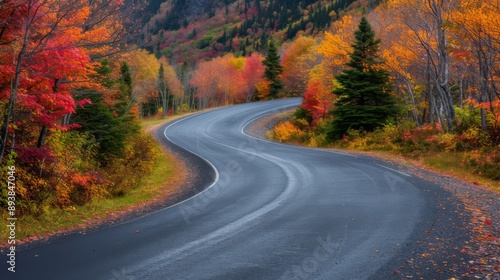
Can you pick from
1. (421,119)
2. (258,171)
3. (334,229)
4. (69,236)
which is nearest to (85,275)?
(69,236)

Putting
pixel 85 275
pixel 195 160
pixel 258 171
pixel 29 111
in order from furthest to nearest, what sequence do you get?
1. pixel 195 160
2. pixel 258 171
3. pixel 29 111
4. pixel 85 275

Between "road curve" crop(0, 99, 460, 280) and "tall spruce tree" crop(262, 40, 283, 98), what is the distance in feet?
166

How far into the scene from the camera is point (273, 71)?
212 feet

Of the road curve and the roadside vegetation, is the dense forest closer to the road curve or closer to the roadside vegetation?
the roadside vegetation

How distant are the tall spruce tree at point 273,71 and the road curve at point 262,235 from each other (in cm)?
5065

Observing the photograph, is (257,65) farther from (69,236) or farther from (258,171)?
(69,236)

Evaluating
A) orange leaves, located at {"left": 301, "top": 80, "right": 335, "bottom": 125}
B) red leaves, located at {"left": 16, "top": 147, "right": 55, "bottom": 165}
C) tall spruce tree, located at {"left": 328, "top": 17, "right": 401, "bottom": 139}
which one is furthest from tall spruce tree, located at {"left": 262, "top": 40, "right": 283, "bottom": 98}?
red leaves, located at {"left": 16, "top": 147, "right": 55, "bottom": 165}

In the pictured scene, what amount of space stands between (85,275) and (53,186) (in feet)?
16.6

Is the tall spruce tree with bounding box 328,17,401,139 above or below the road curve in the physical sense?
above

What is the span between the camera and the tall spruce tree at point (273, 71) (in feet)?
211

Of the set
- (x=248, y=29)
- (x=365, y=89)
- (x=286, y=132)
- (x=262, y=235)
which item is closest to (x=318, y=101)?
(x=286, y=132)

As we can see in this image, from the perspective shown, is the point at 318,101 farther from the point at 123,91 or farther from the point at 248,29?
the point at 248,29

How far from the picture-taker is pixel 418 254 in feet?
21.3

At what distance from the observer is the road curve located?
6.03m
